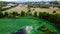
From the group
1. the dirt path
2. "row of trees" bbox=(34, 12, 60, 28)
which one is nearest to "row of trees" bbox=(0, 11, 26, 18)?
the dirt path

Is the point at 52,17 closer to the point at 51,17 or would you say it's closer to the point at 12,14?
the point at 51,17

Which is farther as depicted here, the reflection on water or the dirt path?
the dirt path

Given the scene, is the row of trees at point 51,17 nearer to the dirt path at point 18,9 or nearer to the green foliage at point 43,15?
the green foliage at point 43,15

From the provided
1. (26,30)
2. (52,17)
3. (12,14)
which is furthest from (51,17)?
(12,14)

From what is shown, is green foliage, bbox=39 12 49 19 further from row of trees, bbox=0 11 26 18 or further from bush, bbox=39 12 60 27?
row of trees, bbox=0 11 26 18

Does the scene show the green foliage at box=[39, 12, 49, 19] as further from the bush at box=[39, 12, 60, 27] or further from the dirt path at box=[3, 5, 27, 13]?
the dirt path at box=[3, 5, 27, 13]

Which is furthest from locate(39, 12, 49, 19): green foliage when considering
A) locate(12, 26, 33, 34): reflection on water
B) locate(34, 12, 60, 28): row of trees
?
locate(12, 26, 33, 34): reflection on water

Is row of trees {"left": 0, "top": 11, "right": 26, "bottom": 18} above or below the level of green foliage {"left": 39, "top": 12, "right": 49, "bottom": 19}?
above

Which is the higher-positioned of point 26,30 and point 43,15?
point 43,15

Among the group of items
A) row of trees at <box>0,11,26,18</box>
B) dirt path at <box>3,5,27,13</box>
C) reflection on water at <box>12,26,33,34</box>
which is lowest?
reflection on water at <box>12,26,33,34</box>

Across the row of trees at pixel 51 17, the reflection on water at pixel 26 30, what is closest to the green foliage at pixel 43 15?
the row of trees at pixel 51 17
